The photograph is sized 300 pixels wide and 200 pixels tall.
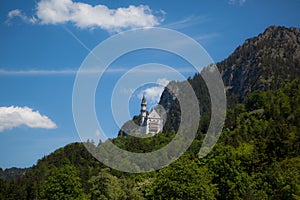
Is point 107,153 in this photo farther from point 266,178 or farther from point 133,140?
point 266,178

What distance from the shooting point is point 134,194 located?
61.4m

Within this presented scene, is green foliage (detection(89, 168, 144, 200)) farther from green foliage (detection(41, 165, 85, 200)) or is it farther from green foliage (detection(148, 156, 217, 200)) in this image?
green foliage (detection(148, 156, 217, 200))

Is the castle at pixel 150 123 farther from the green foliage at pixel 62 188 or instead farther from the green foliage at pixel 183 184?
the green foliage at pixel 183 184

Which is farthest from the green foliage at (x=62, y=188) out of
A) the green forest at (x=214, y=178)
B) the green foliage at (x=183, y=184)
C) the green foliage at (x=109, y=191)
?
the green foliage at (x=183, y=184)

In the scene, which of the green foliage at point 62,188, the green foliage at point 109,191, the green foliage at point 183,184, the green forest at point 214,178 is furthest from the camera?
the green foliage at point 62,188

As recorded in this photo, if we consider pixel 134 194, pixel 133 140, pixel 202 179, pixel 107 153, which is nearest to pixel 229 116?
pixel 133 140

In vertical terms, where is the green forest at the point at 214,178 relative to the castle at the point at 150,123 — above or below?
below

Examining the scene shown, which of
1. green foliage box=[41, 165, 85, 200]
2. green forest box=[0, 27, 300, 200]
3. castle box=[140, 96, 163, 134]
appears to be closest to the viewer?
green forest box=[0, 27, 300, 200]

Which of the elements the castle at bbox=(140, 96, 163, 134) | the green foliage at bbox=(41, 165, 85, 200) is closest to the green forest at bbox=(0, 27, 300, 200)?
the green foliage at bbox=(41, 165, 85, 200)

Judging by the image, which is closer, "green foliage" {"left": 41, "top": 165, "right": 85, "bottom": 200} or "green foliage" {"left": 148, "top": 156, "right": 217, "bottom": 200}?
"green foliage" {"left": 148, "top": 156, "right": 217, "bottom": 200}

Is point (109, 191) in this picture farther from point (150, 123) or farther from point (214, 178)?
point (150, 123)

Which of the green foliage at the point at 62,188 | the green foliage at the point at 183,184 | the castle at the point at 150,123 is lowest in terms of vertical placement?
the green foliage at the point at 183,184

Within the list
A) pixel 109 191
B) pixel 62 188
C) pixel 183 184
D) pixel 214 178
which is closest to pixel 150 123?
pixel 62 188

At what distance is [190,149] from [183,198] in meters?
55.9
